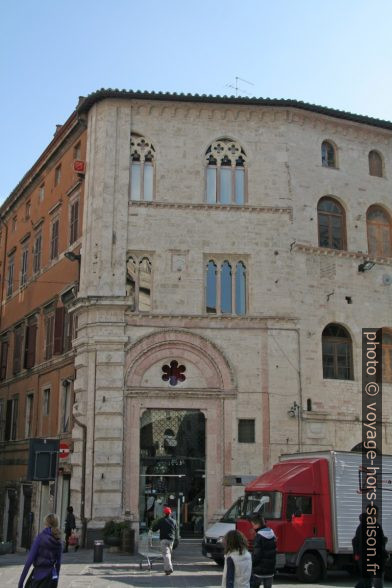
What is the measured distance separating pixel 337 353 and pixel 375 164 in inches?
305

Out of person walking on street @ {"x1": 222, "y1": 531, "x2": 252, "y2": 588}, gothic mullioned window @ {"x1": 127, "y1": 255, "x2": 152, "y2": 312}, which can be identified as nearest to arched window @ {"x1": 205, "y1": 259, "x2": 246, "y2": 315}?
gothic mullioned window @ {"x1": 127, "y1": 255, "x2": 152, "y2": 312}

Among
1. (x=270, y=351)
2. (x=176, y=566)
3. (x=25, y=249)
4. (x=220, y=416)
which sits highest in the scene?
(x=25, y=249)

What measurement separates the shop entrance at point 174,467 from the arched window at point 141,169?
7423 mm

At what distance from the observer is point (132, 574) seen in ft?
56.9

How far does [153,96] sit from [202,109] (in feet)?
5.88

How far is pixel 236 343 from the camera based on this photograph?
966 inches

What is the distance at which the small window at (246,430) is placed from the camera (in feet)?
78.2

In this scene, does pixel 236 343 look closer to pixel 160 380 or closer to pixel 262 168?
pixel 160 380

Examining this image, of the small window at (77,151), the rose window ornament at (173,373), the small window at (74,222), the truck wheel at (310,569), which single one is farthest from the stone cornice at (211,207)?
the truck wheel at (310,569)

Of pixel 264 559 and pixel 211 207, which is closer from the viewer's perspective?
pixel 264 559

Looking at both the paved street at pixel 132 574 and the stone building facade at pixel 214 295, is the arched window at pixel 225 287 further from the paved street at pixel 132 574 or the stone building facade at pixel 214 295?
the paved street at pixel 132 574

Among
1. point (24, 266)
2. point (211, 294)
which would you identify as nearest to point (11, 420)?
point (24, 266)

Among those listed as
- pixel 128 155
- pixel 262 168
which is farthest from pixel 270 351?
pixel 128 155

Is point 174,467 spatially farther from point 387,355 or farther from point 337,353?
point 387,355
